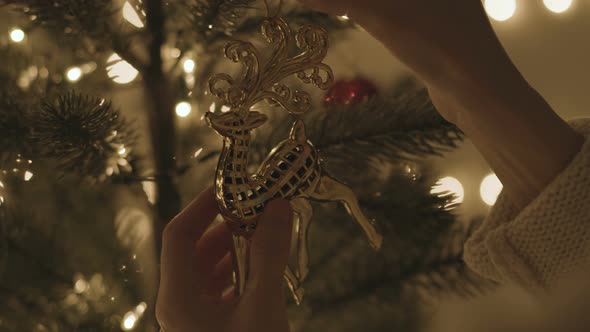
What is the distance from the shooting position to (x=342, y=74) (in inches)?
37.4

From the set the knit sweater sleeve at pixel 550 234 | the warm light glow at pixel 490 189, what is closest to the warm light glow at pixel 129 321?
the knit sweater sleeve at pixel 550 234

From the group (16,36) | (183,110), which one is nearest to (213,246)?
(183,110)

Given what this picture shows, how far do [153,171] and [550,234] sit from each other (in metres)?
0.37

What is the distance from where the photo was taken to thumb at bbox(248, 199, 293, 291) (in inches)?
13.5

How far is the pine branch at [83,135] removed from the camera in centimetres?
46

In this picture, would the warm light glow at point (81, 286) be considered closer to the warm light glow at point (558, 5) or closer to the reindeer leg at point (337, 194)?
the reindeer leg at point (337, 194)

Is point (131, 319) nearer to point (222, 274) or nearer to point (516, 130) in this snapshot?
point (222, 274)

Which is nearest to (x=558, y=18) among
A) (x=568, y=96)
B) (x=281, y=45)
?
(x=568, y=96)

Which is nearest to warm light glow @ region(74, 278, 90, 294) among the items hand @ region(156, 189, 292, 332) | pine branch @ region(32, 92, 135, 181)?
pine branch @ region(32, 92, 135, 181)

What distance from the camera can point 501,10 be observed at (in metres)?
1.02

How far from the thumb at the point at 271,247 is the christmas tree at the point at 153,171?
0.17m

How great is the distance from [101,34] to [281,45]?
22 cm

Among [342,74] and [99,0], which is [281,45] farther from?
[342,74]

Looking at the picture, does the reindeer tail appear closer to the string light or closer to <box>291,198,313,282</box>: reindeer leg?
<box>291,198,313,282</box>: reindeer leg
